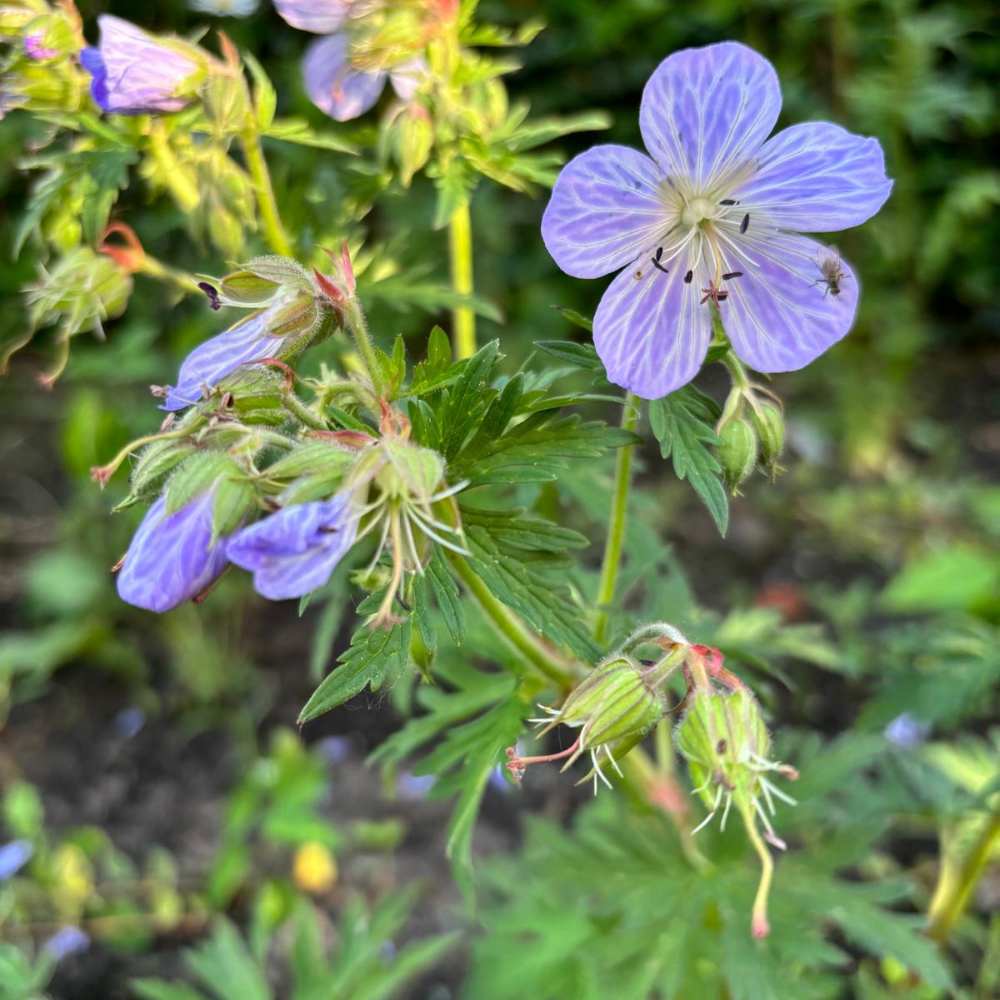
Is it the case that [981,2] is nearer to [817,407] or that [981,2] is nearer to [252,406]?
[817,407]

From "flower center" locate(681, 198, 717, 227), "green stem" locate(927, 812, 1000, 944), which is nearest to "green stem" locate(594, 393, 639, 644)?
"flower center" locate(681, 198, 717, 227)

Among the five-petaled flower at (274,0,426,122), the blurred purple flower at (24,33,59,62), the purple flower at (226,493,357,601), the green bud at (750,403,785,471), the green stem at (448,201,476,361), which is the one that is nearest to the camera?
the purple flower at (226,493,357,601)

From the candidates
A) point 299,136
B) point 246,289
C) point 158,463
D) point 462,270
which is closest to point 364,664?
point 158,463

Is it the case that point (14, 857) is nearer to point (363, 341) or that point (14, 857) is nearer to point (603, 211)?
point (363, 341)

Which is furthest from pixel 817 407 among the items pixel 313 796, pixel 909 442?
pixel 313 796

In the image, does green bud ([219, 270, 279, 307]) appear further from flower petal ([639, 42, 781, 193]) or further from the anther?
flower petal ([639, 42, 781, 193])

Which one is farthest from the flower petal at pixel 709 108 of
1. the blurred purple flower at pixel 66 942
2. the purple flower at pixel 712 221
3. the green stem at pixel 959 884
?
the blurred purple flower at pixel 66 942
